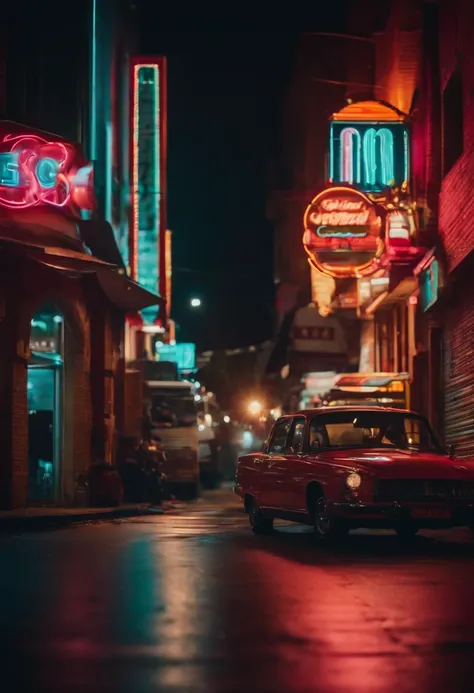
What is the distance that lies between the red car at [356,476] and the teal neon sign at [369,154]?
1066 centimetres

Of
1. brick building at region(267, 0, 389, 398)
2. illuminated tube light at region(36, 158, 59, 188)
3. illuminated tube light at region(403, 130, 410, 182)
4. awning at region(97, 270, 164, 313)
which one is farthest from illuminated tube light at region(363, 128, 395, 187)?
brick building at region(267, 0, 389, 398)

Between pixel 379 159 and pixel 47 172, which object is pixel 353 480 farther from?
pixel 379 159

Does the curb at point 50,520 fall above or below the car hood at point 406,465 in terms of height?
below

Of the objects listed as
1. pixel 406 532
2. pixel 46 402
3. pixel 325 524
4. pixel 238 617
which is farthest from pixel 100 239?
pixel 238 617

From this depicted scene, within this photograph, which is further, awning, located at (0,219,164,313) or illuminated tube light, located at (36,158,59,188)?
illuminated tube light, located at (36,158,59,188)

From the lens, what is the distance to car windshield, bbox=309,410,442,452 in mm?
14977

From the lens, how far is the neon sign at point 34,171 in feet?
72.0

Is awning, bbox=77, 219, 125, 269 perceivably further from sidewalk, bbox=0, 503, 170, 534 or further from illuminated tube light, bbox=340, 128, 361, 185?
sidewalk, bbox=0, 503, 170, 534

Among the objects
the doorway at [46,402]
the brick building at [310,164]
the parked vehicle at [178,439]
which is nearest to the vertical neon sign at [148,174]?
the brick building at [310,164]

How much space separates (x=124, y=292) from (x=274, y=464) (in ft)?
38.3

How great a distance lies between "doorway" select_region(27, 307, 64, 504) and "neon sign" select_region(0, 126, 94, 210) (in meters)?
2.94

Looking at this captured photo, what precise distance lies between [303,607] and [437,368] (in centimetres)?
1747

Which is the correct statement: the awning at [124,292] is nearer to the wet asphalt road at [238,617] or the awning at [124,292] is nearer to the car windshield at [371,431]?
the car windshield at [371,431]

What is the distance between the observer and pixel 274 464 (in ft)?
51.5
